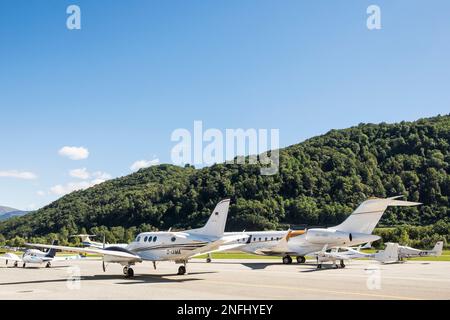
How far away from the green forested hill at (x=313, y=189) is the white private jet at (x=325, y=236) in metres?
78.8

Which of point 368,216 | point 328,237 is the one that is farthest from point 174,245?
point 368,216

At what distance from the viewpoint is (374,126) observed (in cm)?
16162

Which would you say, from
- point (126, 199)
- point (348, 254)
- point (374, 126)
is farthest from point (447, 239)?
point (126, 199)

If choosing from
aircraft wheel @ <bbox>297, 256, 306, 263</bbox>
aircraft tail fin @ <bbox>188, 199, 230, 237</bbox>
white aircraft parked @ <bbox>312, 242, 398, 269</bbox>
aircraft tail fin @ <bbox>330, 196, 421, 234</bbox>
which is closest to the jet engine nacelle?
aircraft tail fin @ <bbox>330, 196, 421, 234</bbox>

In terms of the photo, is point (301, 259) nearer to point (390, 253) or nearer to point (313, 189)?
point (390, 253)

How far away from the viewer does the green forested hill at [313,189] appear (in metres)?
125

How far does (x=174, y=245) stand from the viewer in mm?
26422

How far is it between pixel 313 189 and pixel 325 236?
100818 millimetres

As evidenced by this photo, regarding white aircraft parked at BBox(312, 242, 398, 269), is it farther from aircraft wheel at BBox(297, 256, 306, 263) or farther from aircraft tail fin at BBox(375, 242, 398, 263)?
aircraft wheel at BBox(297, 256, 306, 263)

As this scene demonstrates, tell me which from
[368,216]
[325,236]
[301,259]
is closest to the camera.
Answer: [368,216]

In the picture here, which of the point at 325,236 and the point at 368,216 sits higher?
the point at 368,216

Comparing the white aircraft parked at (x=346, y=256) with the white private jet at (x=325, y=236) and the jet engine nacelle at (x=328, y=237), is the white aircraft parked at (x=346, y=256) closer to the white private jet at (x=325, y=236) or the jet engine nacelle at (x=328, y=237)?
the jet engine nacelle at (x=328, y=237)
